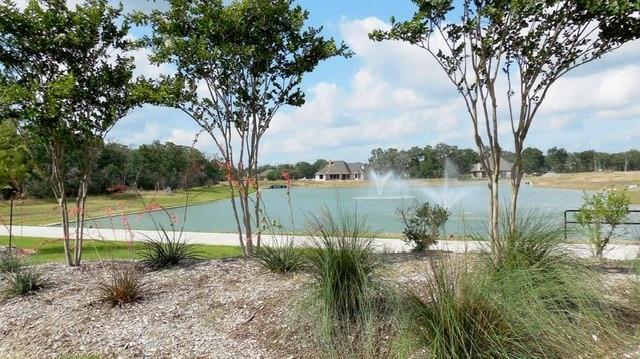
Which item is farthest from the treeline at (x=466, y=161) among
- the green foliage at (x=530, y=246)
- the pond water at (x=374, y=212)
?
the green foliage at (x=530, y=246)

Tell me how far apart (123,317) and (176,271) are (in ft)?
4.40

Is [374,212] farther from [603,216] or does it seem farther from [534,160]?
[534,160]

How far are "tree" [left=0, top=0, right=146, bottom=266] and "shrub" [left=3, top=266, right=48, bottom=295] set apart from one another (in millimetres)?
926

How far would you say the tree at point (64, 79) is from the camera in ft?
16.7

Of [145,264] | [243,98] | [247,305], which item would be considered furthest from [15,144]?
[247,305]

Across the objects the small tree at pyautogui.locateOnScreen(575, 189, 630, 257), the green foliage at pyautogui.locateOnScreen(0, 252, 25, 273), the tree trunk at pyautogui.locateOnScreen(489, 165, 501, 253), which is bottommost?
the green foliage at pyautogui.locateOnScreen(0, 252, 25, 273)

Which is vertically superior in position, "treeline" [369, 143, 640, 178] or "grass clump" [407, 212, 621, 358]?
"treeline" [369, 143, 640, 178]

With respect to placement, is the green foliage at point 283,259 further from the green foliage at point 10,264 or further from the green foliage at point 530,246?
the green foliage at point 10,264

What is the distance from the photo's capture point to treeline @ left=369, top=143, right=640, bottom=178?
142 ft

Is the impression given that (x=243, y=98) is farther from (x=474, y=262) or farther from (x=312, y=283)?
(x=474, y=262)

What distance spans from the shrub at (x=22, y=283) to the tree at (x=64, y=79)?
93cm

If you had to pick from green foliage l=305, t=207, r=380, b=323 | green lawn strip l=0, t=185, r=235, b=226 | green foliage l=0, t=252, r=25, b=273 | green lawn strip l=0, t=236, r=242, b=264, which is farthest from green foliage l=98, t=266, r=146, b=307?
green lawn strip l=0, t=236, r=242, b=264

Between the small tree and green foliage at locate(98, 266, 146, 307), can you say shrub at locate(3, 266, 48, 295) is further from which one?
the small tree

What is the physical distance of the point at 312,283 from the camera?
335 cm
